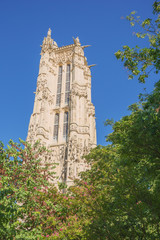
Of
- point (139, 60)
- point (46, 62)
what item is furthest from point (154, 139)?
point (46, 62)

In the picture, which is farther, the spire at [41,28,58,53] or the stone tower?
the spire at [41,28,58,53]

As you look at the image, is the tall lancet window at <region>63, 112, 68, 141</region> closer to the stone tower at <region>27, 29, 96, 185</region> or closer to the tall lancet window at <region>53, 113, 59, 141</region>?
the stone tower at <region>27, 29, 96, 185</region>

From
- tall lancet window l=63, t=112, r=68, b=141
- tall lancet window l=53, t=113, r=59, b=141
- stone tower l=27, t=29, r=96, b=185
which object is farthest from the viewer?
tall lancet window l=53, t=113, r=59, b=141

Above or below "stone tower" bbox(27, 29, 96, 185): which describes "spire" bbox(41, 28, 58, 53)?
above

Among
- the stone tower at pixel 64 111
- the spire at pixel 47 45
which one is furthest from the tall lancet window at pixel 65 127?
the spire at pixel 47 45

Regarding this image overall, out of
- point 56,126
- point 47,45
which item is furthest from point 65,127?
point 47,45

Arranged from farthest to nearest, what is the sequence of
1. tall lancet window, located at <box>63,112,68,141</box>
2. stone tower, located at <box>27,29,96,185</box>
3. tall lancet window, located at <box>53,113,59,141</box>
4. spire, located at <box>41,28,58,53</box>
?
spire, located at <box>41,28,58,53</box> < tall lancet window, located at <box>53,113,59,141</box> < tall lancet window, located at <box>63,112,68,141</box> < stone tower, located at <box>27,29,96,185</box>

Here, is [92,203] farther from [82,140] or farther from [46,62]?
[46,62]

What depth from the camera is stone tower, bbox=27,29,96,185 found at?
77.6 feet

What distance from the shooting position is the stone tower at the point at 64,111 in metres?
23.7

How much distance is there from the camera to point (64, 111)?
2939cm

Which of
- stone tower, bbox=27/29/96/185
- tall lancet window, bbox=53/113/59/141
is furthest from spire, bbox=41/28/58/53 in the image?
tall lancet window, bbox=53/113/59/141

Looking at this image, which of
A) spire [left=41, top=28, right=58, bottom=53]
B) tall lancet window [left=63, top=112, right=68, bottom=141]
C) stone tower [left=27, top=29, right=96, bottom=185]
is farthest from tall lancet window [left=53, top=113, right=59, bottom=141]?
spire [left=41, top=28, right=58, bottom=53]

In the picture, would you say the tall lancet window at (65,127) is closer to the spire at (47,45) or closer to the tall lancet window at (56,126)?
the tall lancet window at (56,126)
